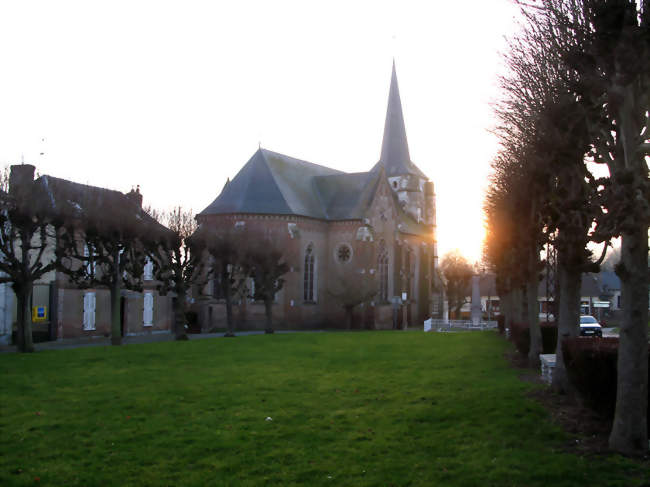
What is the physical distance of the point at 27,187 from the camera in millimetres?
22203

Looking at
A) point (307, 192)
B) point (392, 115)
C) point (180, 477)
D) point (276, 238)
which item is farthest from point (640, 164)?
point (392, 115)

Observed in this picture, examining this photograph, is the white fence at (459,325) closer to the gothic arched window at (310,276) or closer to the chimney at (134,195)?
the gothic arched window at (310,276)

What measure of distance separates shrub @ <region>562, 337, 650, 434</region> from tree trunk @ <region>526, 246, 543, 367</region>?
6.69 meters

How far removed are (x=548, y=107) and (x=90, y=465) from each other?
27.4ft

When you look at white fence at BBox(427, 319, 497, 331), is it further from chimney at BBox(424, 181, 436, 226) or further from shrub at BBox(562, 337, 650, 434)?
shrub at BBox(562, 337, 650, 434)

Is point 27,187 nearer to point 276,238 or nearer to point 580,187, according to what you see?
point 580,187

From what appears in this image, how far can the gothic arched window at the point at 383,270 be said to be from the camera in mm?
49531

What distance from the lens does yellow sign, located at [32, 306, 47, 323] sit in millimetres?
29438

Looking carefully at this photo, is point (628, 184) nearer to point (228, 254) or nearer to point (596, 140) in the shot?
point (596, 140)

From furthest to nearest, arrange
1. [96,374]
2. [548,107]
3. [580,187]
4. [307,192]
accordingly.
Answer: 1. [307,192]
2. [96,374]
3. [580,187]
4. [548,107]

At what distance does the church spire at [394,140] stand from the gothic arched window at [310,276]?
17.3 m

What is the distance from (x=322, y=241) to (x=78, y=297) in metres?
21.0

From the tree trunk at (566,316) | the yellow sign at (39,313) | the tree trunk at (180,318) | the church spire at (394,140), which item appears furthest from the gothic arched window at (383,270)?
the tree trunk at (566,316)

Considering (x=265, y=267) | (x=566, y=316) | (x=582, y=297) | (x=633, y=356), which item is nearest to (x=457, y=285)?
(x=582, y=297)
